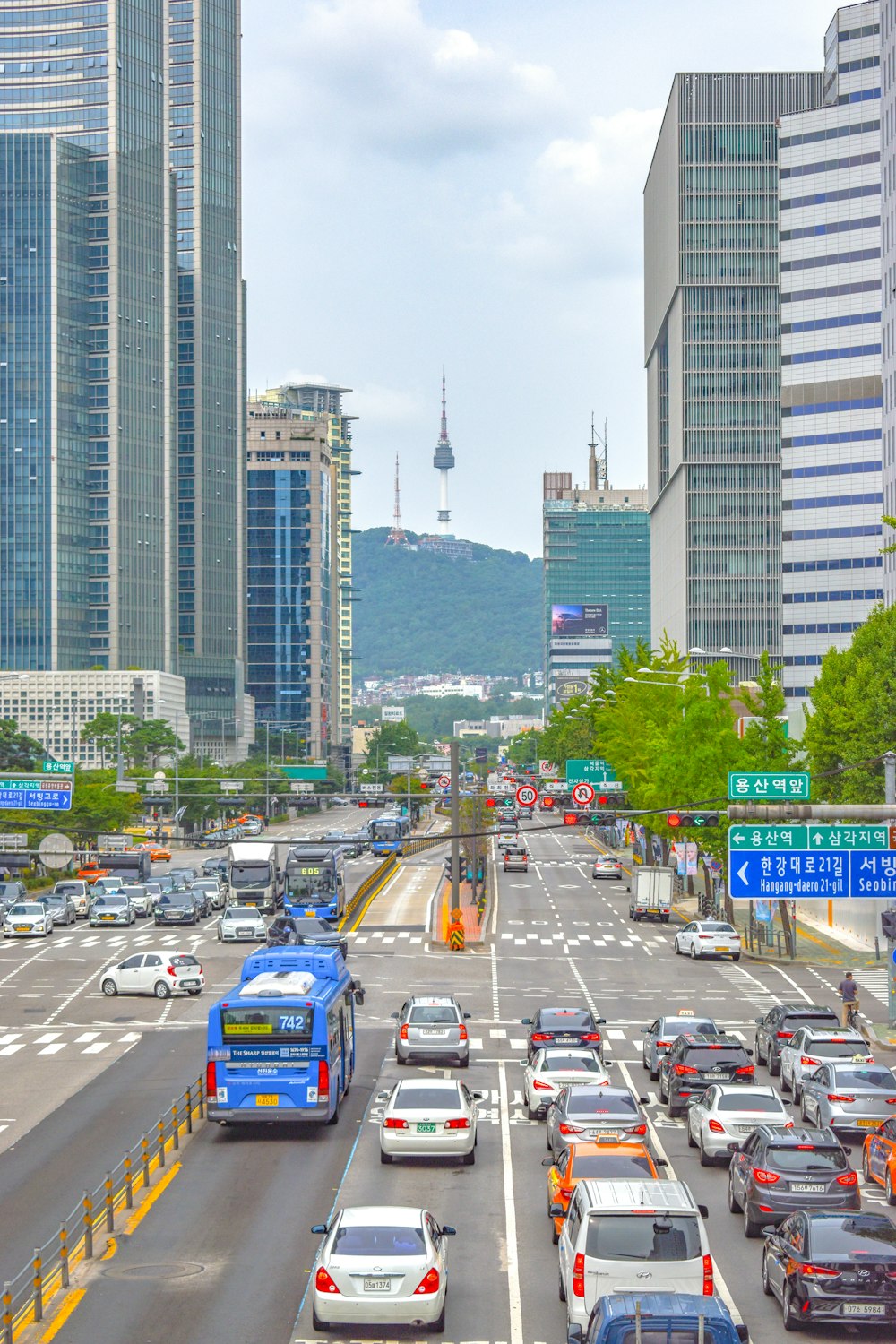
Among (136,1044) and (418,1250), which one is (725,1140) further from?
(136,1044)

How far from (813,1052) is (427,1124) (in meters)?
11.3

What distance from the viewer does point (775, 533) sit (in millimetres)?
197250

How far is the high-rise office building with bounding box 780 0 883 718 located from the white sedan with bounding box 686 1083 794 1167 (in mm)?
135996

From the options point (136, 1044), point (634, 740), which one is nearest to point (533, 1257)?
point (136, 1044)

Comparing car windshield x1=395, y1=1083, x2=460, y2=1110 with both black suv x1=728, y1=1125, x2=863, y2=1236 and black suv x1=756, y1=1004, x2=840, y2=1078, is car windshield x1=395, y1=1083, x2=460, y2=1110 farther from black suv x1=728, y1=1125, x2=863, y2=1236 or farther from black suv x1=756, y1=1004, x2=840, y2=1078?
black suv x1=756, y1=1004, x2=840, y2=1078

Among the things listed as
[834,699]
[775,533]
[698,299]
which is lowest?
[834,699]

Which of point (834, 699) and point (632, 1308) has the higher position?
point (834, 699)

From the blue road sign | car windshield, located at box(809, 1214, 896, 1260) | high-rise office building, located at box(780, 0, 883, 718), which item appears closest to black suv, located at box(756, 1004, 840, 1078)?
Result: the blue road sign

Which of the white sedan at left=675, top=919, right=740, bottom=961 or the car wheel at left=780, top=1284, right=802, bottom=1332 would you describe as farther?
the white sedan at left=675, top=919, right=740, bottom=961

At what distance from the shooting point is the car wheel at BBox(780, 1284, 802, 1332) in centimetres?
2042

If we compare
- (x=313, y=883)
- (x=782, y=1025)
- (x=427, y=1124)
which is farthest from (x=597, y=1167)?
(x=313, y=883)

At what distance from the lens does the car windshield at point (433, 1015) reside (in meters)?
42.0

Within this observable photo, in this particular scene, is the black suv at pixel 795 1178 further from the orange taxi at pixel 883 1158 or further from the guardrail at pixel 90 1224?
the guardrail at pixel 90 1224

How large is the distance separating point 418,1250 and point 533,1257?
4.72 m
